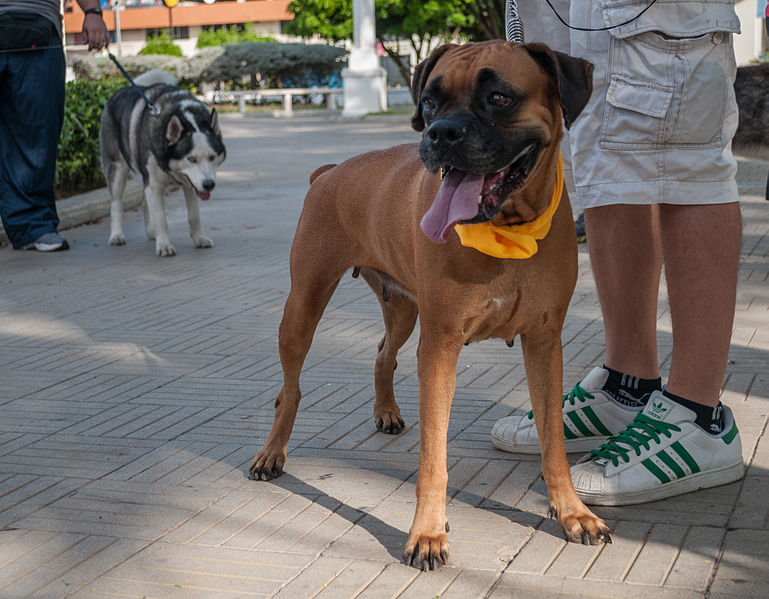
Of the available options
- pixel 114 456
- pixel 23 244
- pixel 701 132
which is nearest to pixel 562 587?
pixel 701 132

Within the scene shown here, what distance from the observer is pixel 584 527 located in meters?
3.14

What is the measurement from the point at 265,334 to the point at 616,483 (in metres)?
3.07

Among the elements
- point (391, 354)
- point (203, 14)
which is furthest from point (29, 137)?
point (203, 14)

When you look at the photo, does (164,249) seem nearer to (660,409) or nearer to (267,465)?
(267,465)

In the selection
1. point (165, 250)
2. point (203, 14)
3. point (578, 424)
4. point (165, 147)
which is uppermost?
point (203, 14)

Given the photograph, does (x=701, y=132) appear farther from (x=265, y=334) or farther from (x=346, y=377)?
(x=265, y=334)

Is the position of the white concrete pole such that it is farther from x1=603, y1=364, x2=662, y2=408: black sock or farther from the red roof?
the red roof

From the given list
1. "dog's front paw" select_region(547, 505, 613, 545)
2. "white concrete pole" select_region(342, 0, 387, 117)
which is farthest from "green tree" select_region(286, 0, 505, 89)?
"dog's front paw" select_region(547, 505, 613, 545)

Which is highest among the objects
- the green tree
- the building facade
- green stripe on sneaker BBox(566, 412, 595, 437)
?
the building facade

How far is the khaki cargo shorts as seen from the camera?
11.1ft

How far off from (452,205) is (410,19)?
28.7 meters

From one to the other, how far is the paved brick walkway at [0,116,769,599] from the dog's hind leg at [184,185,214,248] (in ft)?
6.34

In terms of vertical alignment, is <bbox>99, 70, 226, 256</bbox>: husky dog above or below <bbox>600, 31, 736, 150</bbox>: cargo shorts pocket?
below

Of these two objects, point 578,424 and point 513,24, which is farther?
point 578,424
